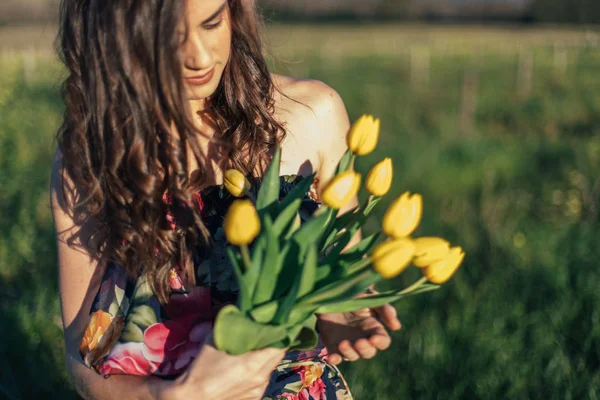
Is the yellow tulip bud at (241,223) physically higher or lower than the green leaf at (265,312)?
higher

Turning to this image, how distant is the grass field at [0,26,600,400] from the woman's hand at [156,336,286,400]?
2.96 ft

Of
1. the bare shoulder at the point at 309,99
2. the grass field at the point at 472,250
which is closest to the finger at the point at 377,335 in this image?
the bare shoulder at the point at 309,99

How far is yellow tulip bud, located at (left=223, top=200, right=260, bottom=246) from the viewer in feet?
3.08

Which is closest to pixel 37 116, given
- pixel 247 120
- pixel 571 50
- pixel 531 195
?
pixel 531 195

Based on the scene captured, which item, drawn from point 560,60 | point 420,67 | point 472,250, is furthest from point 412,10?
point 472,250

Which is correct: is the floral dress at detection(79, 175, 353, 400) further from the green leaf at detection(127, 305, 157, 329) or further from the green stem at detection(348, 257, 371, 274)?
the green stem at detection(348, 257, 371, 274)

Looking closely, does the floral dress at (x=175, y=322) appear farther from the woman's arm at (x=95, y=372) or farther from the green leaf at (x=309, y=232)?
the green leaf at (x=309, y=232)

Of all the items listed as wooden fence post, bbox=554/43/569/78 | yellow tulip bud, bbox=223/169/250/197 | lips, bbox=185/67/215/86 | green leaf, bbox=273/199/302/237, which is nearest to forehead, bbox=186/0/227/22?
lips, bbox=185/67/215/86

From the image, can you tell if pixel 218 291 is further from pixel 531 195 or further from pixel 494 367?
pixel 531 195

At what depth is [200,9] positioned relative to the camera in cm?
119

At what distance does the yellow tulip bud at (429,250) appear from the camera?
3.21 feet

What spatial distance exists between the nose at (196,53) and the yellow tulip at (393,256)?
0.51 m

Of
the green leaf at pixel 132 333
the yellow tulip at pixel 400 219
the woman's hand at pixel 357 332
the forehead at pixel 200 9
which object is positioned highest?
the forehead at pixel 200 9

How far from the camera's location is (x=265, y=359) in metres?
1.03
